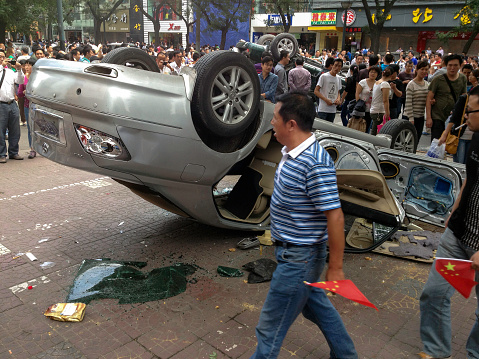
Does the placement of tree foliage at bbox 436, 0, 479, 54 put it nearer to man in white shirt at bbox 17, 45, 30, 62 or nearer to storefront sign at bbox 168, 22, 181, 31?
man in white shirt at bbox 17, 45, 30, 62

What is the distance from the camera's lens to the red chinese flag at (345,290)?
→ 2396mm

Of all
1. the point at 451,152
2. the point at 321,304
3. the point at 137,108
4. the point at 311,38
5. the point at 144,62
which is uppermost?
the point at 311,38

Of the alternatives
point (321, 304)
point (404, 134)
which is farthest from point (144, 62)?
point (404, 134)

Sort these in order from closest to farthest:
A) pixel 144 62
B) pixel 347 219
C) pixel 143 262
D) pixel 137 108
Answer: pixel 137 108, pixel 143 262, pixel 144 62, pixel 347 219

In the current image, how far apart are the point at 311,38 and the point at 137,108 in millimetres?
47049

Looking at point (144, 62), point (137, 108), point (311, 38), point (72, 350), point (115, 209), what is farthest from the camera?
point (311, 38)

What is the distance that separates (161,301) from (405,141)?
4.70 meters

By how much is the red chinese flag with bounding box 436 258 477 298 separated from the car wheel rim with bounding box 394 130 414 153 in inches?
164

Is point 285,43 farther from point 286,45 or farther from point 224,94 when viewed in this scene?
point 224,94

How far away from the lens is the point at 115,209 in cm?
607

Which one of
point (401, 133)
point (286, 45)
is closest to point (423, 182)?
point (401, 133)

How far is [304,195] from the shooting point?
245 centimetres

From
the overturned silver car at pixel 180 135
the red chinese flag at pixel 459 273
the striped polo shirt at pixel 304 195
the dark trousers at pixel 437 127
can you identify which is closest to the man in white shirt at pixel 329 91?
the dark trousers at pixel 437 127

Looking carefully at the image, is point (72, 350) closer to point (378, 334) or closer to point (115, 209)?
point (378, 334)
